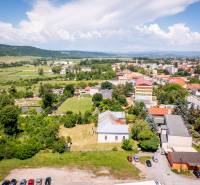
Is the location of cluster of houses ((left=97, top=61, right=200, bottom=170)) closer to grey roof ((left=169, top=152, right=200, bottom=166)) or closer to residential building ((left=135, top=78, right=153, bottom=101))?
grey roof ((left=169, top=152, right=200, bottom=166))

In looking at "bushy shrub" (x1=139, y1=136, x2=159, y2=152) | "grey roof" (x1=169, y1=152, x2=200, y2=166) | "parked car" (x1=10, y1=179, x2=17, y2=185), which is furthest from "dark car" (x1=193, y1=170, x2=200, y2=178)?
"parked car" (x1=10, y1=179, x2=17, y2=185)

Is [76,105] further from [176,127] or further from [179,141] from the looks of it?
[179,141]

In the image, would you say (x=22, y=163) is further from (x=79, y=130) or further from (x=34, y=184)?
(x=79, y=130)

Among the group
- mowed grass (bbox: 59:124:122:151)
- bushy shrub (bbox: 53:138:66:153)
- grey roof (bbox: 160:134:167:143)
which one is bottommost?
mowed grass (bbox: 59:124:122:151)

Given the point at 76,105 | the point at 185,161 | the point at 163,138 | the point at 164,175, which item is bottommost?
the point at 76,105

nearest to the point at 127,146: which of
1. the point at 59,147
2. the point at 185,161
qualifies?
the point at 185,161

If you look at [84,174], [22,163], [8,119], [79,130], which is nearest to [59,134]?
[79,130]
